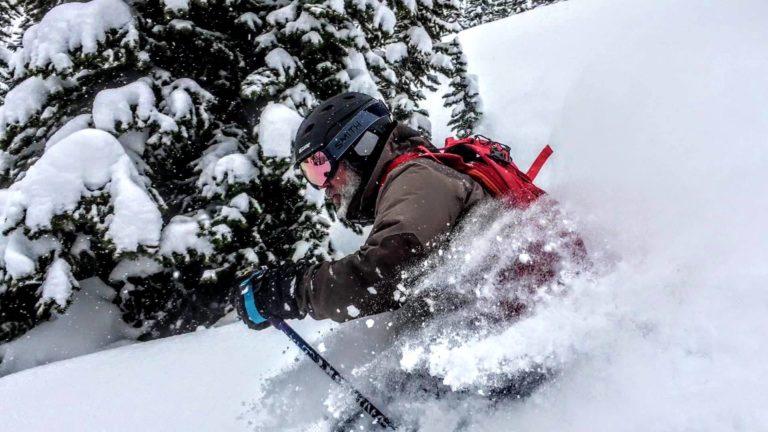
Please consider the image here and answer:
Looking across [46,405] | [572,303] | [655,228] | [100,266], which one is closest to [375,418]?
[572,303]

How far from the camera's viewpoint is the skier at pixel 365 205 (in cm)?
227

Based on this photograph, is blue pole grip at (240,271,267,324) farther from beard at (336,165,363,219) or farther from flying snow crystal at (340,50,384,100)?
flying snow crystal at (340,50,384,100)

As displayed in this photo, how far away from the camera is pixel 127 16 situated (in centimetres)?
528

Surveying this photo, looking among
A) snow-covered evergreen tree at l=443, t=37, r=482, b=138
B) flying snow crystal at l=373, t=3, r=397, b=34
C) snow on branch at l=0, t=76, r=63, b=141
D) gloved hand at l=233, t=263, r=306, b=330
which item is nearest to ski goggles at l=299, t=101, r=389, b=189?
gloved hand at l=233, t=263, r=306, b=330

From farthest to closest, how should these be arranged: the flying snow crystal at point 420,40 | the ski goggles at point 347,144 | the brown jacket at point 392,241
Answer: the flying snow crystal at point 420,40 → the ski goggles at point 347,144 → the brown jacket at point 392,241

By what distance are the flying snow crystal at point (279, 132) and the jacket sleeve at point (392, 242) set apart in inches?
126

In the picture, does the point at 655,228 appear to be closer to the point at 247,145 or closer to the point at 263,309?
the point at 263,309

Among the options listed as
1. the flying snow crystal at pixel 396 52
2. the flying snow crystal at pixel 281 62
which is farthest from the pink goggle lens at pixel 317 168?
the flying snow crystal at pixel 396 52

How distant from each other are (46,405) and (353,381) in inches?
85.4

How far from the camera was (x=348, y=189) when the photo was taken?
3037 mm

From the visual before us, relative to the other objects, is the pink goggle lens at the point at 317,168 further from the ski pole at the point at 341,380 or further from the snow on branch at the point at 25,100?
the snow on branch at the point at 25,100

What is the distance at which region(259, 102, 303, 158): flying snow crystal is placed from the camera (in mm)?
5473

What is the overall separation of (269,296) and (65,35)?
4.28 m

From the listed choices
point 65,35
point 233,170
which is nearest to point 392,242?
point 233,170
